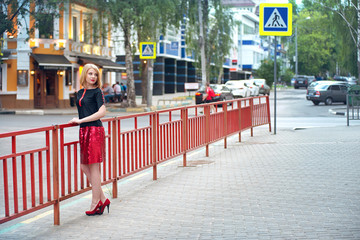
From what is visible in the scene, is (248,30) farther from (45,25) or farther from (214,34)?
(45,25)

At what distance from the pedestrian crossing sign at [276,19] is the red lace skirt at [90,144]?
424 inches

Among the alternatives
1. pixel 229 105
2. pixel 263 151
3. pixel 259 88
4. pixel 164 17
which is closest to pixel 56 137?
pixel 263 151

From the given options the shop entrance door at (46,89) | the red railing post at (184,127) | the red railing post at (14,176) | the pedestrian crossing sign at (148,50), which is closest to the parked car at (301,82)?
the shop entrance door at (46,89)

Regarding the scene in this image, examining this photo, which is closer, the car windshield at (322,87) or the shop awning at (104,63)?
the shop awning at (104,63)

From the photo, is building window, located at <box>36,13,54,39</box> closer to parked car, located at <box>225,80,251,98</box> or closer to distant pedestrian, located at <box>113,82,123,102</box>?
distant pedestrian, located at <box>113,82,123,102</box>

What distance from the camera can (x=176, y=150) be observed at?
11.2 m

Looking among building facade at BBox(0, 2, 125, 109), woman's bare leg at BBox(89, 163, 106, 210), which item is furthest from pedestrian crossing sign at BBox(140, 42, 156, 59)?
woman's bare leg at BBox(89, 163, 106, 210)

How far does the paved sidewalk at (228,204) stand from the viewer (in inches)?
260

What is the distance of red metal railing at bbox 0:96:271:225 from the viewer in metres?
6.39

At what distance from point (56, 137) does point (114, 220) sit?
3.70ft

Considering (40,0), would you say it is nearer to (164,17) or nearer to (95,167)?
(164,17)

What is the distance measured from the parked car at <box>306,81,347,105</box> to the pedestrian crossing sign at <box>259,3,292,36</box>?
1030 inches

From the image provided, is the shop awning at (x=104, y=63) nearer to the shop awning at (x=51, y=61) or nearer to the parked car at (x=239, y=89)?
the shop awning at (x=51, y=61)

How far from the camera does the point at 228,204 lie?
7996mm
